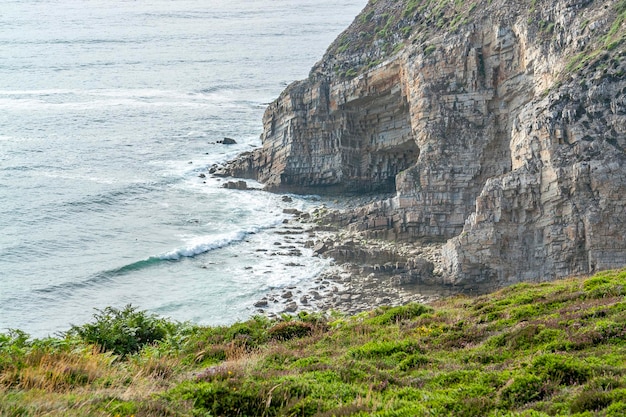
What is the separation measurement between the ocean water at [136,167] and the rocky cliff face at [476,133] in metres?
5.99

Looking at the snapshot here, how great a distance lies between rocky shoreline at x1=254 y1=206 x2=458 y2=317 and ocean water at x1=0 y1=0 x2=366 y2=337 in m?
1.34

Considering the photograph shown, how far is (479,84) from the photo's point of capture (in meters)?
45.5

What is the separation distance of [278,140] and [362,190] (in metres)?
9.09

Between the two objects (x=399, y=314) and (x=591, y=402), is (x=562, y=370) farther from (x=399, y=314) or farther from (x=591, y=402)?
(x=399, y=314)

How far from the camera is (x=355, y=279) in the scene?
43000 mm

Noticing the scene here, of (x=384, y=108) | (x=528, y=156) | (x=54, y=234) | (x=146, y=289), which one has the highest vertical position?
(x=384, y=108)

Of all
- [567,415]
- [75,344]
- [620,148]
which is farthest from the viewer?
[620,148]

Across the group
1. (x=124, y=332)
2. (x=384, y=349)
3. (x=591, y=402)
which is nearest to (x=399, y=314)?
(x=384, y=349)

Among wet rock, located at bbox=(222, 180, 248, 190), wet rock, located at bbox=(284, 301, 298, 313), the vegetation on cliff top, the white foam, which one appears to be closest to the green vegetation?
wet rock, located at bbox=(284, 301, 298, 313)

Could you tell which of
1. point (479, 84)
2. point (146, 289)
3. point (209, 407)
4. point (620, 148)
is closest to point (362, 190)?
point (479, 84)

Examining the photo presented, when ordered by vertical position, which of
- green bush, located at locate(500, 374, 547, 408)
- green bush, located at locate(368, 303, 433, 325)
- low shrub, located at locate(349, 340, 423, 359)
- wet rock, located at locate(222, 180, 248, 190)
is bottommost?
green bush, located at locate(368, 303, 433, 325)

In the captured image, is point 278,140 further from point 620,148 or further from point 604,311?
point 604,311

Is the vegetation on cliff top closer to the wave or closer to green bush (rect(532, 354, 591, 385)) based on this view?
the wave

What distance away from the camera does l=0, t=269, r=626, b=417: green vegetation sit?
41.9ft
